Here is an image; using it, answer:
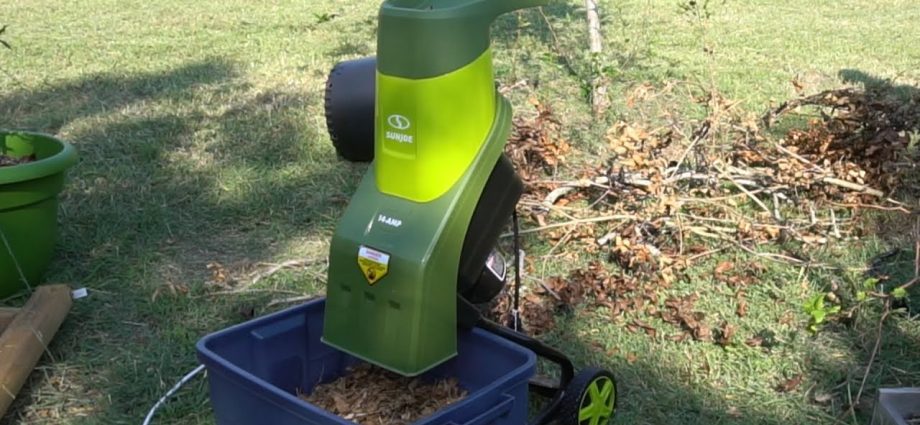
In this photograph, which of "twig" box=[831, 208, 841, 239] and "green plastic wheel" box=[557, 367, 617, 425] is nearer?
"green plastic wheel" box=[557, 367, 617, 425]

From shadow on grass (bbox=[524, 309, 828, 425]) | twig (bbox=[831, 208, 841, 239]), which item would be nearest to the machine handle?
shadow on grass (bbox=[524, 309, 828, 425])

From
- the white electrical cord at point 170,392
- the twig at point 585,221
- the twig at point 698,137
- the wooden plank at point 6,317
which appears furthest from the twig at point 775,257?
the wooden plank at point 6,317

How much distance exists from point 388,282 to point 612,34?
4.55m

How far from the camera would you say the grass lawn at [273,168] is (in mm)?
2480

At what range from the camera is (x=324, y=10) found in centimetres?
715

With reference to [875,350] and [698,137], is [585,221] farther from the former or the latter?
[875,350]

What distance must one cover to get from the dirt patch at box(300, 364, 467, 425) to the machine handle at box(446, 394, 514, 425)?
22 centimetres

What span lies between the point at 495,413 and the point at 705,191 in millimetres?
1715

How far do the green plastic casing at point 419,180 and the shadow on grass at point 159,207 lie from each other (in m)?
0.72

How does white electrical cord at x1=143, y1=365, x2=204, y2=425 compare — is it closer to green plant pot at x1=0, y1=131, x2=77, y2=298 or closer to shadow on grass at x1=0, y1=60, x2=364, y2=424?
shadow on grass at x1=0, y1=60, x2=364, y2=424

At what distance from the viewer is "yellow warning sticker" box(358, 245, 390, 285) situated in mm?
1853

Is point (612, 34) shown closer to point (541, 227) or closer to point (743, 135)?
point (743, 135)

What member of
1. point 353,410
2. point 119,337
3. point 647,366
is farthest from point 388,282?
point 119,337

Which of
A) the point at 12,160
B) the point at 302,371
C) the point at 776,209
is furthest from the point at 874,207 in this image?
the point at 12,160
